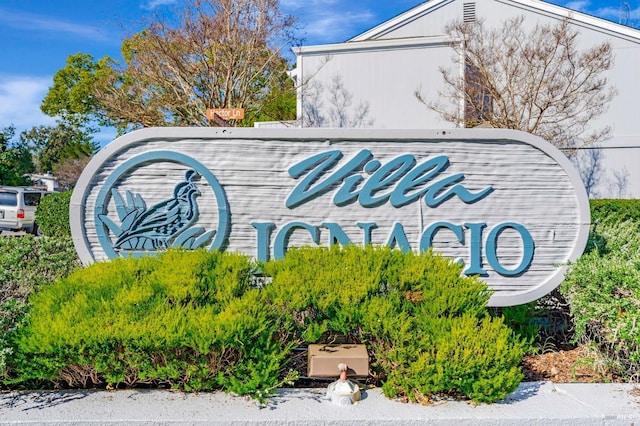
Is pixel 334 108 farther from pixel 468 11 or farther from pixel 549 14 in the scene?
pixel 549 14

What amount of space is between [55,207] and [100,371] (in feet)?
42.1

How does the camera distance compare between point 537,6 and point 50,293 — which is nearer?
point 50,293

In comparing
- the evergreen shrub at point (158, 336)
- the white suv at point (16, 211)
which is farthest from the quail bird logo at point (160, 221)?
the white suv at point (16, 211)

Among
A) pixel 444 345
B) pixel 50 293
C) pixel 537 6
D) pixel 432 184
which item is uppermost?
pixel 537 6

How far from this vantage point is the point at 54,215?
45.9ft

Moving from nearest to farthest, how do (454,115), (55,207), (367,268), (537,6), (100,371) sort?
(100,371) → (367,268) → (55,207) → (454,115) → (537,6)

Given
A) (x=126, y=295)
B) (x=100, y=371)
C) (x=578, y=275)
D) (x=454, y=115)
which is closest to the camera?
(x=100, y=371)

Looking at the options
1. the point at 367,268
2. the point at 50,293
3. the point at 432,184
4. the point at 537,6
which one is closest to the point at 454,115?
the point at 537,6

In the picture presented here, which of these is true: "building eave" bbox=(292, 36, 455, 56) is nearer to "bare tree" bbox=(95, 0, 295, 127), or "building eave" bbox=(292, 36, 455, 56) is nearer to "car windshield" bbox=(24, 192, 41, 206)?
"bare tree" bbox=(95, 0, 295, 127)

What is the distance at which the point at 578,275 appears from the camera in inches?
158

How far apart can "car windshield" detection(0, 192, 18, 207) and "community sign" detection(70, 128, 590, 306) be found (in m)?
14.1

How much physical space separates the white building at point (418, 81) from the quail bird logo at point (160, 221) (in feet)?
39.5

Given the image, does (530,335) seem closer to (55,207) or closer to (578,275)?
(578,275)

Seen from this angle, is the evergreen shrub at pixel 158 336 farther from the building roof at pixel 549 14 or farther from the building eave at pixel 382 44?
the building roof at pixel 549 14
